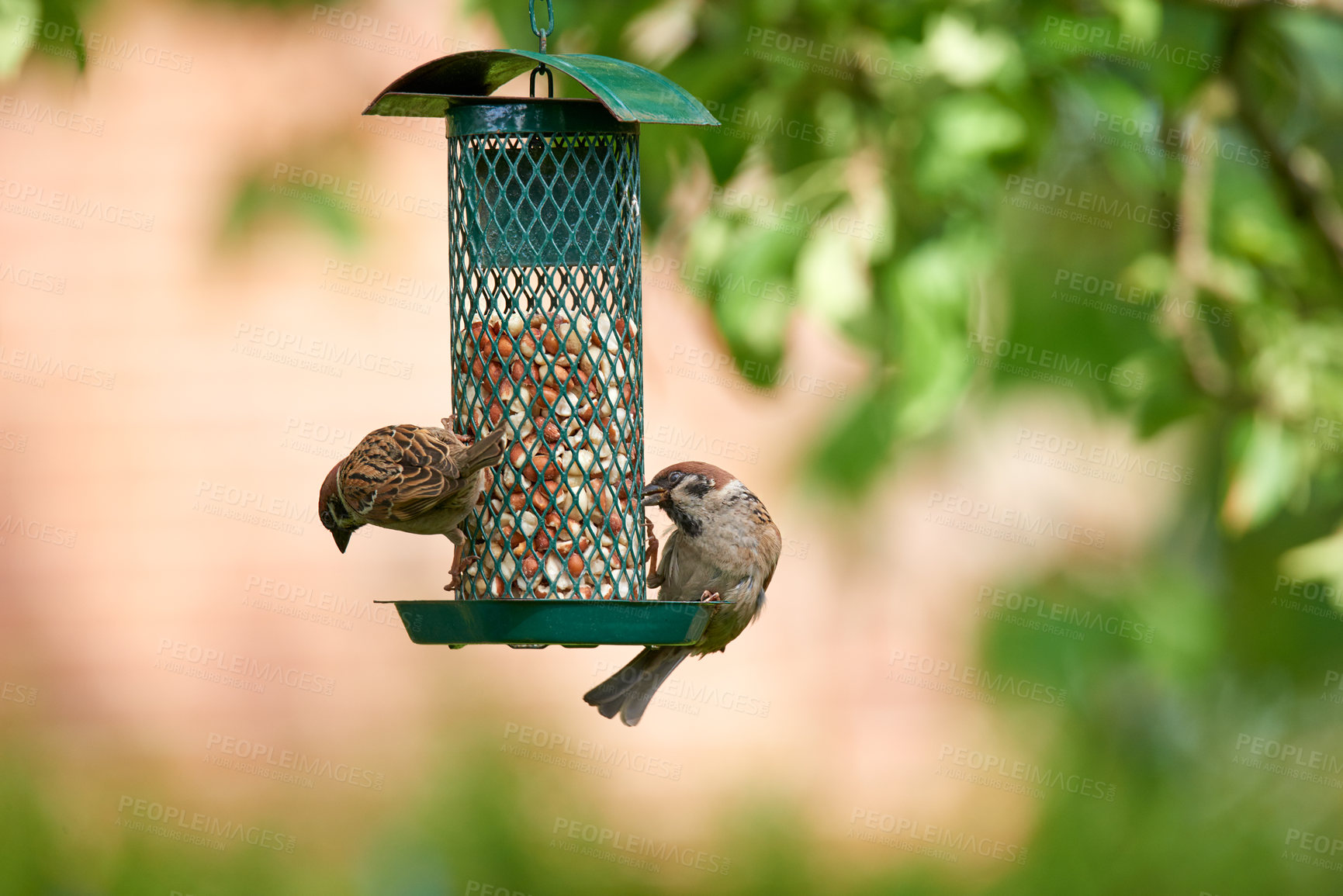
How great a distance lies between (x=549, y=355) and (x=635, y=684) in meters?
1.10

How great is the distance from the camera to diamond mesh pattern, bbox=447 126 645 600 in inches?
145

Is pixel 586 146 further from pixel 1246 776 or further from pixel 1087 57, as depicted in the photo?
pixel 1246 776

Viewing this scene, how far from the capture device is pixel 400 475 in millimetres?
3658

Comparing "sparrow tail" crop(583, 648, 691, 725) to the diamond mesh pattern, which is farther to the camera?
"sparrow tail" crop(583, 648, 691, 725)

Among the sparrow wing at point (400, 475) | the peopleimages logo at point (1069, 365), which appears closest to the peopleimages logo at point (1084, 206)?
the peopleimages logo at point (1069, 365)

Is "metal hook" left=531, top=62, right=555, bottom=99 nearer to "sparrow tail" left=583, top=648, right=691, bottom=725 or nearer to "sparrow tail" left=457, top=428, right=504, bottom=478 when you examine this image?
"sparrow tail" left=457, top=428, right=504, bottom=478

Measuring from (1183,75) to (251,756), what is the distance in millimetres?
4883

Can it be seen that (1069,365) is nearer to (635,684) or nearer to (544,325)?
(635,684)

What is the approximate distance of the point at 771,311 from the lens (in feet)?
13.1

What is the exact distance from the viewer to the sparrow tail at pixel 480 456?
361cm

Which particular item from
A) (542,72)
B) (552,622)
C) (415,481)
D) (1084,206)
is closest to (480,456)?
(415,481)

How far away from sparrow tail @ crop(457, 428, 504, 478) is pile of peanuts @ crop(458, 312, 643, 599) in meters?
0.13

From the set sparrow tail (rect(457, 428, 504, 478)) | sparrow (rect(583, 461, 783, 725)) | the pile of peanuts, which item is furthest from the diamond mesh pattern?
sparrow (rect(583, 461, 783, 725))

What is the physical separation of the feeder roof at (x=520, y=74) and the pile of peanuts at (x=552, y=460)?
57cm
